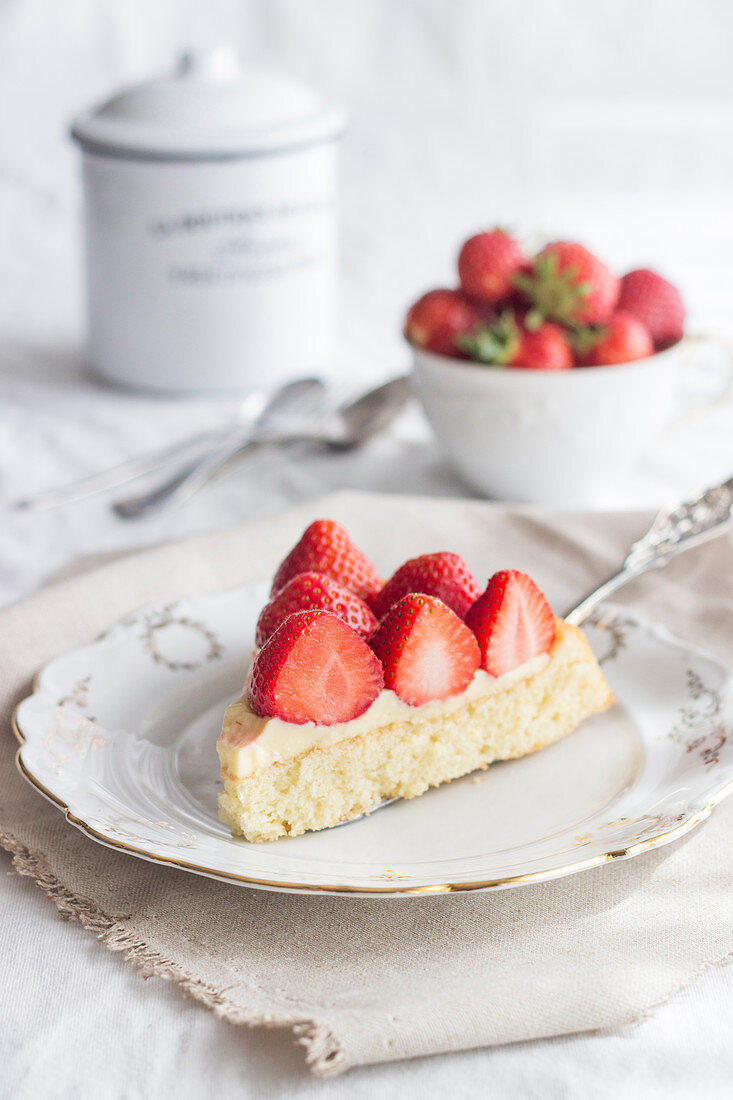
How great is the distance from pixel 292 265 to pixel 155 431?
0.32 m

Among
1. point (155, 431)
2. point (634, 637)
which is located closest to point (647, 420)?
point (634, 637)

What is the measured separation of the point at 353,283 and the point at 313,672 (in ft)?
5.37

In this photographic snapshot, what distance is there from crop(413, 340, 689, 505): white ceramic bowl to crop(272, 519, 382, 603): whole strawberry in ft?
1.44

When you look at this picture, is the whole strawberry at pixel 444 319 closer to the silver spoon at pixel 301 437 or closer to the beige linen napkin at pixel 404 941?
the silver spoon at pixel 301 437

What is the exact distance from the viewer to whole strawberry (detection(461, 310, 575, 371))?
140 centimetres

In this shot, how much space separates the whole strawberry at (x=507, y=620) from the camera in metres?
0.97

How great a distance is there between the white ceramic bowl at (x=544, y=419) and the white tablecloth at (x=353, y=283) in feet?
0.29

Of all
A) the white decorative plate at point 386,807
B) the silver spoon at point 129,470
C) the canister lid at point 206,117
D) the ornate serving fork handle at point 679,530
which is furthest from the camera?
the canister lid at point 206,117

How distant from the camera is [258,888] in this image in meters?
0.77

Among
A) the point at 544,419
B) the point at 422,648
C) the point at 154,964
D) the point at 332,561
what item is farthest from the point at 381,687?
the point at 544,419

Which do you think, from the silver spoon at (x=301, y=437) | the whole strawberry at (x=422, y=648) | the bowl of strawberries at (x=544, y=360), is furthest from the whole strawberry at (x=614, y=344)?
the whole strawberry at (x=422, y=648)

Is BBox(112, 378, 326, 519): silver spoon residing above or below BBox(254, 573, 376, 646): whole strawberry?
below

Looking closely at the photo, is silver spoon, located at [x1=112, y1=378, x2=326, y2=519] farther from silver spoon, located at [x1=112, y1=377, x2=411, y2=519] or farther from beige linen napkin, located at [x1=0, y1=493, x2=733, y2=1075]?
beige linen napkin, located at [x1=0, y1=493, x2=733, y2=1075]

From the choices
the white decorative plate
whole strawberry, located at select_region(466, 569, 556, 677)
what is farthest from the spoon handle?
whole strawberry, located at select_region(466, 569, 556, 677)
